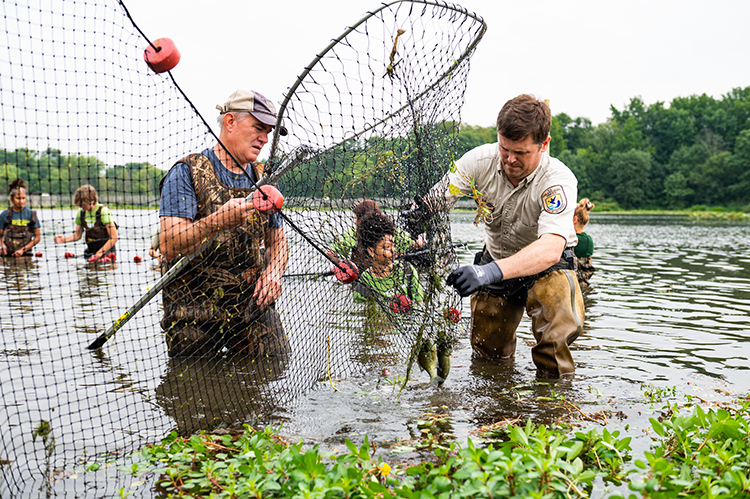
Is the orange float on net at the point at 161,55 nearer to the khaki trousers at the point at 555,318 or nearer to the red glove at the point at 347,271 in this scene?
the red glove at the point at 347,271

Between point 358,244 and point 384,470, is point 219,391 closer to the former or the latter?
point 358,244

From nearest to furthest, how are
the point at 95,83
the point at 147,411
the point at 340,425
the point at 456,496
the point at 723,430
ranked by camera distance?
the point at 456,496
the point at 723,430
the point at 95,83
the point at 340,425
the point at 147,411

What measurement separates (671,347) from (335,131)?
4.06m

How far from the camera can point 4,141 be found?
2723 millimetres

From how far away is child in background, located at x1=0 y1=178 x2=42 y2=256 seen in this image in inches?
430

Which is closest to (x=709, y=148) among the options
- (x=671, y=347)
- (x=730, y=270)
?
(x=730, y=270)

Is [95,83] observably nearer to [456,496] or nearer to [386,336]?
[456,496]

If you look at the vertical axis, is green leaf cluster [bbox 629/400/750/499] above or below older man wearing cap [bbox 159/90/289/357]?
below

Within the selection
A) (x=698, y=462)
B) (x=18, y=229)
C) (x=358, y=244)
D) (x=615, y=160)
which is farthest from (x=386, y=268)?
(x=615, y=160)

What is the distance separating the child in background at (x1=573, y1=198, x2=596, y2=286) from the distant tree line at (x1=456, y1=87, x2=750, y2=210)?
222 feet

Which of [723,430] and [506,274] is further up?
[506,274]

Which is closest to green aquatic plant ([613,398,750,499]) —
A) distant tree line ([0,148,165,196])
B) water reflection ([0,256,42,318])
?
distant tree line ([0,148,165,196])

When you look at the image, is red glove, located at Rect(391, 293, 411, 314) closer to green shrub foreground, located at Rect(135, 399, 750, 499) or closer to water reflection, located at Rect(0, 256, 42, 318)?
green shrub foreground, located at Rect(135, 399, 750, 499)

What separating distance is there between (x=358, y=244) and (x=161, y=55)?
178 centimetres
